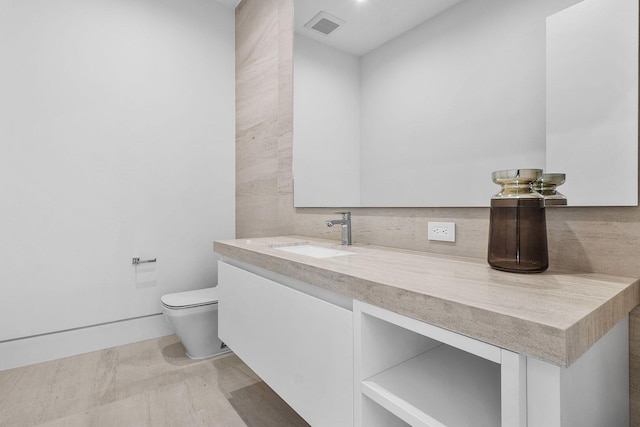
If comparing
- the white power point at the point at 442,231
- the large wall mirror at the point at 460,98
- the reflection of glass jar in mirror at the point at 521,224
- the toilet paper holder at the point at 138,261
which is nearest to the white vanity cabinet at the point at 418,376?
the reflection of glass jar in mirror at the point at 521,224

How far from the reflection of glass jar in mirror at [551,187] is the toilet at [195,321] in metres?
1.83

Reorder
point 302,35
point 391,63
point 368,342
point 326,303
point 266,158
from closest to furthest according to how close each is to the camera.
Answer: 1. point 368,342
2. point 326,303
3. point 391,63
4. point 302,35
5. point 266,158

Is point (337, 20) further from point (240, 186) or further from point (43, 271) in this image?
point (43, 271)

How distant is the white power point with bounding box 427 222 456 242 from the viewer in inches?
45.4

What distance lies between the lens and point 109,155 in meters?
2.18

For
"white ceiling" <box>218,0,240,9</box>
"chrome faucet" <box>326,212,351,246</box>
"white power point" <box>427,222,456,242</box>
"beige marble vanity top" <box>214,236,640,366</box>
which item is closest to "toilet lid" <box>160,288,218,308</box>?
"chrome faucet" <box>326,212,351,246</box>

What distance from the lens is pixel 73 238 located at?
208 cm

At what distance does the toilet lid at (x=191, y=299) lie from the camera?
6.48 feet

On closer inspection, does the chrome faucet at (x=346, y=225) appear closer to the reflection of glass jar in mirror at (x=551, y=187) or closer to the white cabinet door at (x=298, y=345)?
the white cabinet door at (x=298, y=345)

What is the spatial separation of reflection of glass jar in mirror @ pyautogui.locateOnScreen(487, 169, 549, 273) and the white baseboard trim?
7.71ft

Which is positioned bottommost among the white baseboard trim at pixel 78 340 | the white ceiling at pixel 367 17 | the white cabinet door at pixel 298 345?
the white baseboard trim at pixel 78 340

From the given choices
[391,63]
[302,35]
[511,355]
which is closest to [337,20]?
[302,35]

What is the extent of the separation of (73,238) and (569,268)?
8.33ft

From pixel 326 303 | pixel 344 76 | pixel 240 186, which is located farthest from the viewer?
pixel 240 186
